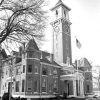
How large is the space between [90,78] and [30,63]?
103 feet

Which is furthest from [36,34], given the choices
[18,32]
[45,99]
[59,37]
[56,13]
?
[56,13]

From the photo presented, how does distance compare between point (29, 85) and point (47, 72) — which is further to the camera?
point (47, 72)

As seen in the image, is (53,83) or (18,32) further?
(53,83)

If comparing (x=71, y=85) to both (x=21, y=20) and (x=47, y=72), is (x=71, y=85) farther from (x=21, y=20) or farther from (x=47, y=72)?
(x=21, y=20)

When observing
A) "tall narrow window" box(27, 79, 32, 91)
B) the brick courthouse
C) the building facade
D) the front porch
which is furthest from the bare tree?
the building facade

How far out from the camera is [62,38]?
5350cm

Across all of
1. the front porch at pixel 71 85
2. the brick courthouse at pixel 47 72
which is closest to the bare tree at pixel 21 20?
the brick courthouse at pixel 47 72

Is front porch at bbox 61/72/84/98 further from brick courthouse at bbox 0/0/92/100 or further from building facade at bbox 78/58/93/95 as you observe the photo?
building facade at bbox 78/58/93/95

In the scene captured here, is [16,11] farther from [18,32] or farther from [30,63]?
[30,63]

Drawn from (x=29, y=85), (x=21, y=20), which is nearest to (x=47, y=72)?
(x=29, y=85)

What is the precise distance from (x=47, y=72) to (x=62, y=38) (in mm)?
14860

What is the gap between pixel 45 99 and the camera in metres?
39.0

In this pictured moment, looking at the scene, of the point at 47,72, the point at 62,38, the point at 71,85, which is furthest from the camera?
the point at 62,38

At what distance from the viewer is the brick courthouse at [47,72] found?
125 feet
